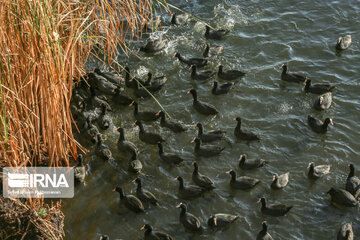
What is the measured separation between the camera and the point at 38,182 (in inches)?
408

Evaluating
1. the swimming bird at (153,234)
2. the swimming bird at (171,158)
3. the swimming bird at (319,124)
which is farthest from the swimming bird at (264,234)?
the swimming bird at (319,124)

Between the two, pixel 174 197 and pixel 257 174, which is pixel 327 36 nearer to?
pixel 257 174

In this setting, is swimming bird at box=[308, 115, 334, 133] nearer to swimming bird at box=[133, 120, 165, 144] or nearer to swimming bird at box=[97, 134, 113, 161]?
swimming bird at box=[133, 120, 165, 144]

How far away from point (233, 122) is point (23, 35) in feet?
19.9

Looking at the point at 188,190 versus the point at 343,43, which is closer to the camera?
the point at 188,190

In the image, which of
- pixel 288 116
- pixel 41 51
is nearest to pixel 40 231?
pixel 41 51

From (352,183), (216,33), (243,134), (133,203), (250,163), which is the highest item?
(216,33)

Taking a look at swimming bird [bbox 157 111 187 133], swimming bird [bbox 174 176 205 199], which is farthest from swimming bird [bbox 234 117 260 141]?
swimming bird [bbox 174 176 205 199]

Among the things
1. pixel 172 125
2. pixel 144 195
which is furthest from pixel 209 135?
pixel 144 195

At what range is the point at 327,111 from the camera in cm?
1275

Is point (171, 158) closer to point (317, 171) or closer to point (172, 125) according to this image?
point (172, 125)

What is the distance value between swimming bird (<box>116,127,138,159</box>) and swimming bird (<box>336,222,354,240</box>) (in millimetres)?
4953

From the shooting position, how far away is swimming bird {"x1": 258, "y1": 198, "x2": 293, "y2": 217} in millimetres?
9969

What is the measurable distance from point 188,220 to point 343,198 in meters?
3.33
